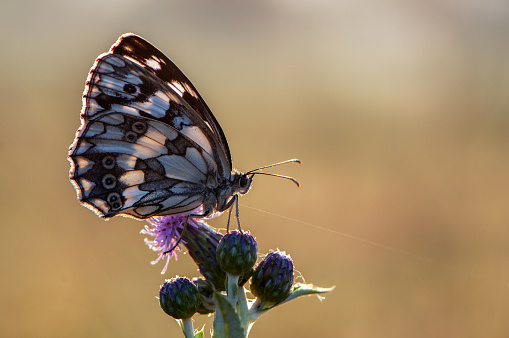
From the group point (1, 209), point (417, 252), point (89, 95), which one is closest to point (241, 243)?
point (89, 95)

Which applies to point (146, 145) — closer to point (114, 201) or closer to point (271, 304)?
point (114, 201)

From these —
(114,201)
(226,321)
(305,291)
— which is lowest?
(305,291)

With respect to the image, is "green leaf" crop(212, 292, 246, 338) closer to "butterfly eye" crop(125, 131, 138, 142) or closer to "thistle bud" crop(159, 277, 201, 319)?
"thistle bud" crop(159, 277, 201, 319)

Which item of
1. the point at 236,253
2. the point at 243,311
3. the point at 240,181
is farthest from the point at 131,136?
the point at 243,311

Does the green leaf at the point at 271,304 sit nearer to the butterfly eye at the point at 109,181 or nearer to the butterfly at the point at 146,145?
the butterfly at the point at 146,145

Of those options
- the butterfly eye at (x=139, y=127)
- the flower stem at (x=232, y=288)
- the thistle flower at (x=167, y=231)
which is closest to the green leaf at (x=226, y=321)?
the flower stem at (x=232, y=288)

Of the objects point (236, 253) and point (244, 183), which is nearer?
point (236, 253)
